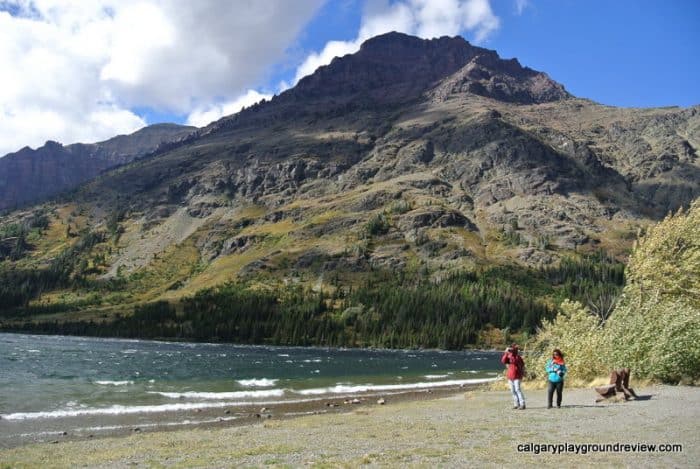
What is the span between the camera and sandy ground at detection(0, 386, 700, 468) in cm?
1891

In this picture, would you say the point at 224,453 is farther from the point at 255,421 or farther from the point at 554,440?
the point at 255,421

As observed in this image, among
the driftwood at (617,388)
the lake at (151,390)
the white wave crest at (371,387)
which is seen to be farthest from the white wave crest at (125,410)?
the driftwood at (617,388)

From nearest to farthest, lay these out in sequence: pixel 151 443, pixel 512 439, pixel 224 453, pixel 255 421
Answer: pixel 512 439, pixel 224 453, pixel 151 443, pixel 255 421

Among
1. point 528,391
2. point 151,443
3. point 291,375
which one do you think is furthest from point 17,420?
point 291,375

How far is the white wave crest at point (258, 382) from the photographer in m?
70.2

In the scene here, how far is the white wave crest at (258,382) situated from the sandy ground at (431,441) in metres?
35.0

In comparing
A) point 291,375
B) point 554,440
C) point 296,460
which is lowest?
point 291,375

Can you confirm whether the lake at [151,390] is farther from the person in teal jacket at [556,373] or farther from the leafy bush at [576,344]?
the person in teal jacket at [556,373]

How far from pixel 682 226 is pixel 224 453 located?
1482 inches

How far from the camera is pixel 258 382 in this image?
2918 inches

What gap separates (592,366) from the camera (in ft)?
147

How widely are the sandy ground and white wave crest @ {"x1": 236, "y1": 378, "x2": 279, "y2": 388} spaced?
115 ft

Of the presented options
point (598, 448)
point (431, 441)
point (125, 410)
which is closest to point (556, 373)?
point (431, 441)

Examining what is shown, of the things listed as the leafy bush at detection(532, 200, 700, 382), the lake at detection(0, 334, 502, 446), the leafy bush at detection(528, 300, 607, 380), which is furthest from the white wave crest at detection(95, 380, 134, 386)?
the leafy bush at detection(532, 200, 700, 382)
